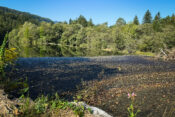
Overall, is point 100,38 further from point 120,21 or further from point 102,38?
point 120,21

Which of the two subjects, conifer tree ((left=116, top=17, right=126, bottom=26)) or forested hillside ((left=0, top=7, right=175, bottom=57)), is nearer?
forested hillside ((left=0, top=7, right=175, bottom=57))

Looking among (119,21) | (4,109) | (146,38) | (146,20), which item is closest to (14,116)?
(4,109)

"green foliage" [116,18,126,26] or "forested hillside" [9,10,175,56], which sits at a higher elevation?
"green foliage" [116,18,126,26]

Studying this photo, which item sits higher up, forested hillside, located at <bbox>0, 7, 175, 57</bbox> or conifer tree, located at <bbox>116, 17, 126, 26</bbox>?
conifer tree, located at <bbox>116, 17, 126, 26</bbox>

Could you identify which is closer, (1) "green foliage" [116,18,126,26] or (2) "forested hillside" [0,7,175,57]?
(2) "forested hillside" [0,7,175,57]

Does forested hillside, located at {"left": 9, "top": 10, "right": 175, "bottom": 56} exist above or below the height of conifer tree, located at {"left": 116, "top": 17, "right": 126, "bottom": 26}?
below

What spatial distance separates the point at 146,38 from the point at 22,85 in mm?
44995

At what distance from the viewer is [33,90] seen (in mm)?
8797

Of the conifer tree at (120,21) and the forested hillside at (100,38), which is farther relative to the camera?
the conifer tree at (120,21)

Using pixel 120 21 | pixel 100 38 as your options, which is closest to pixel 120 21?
pixel 120 21

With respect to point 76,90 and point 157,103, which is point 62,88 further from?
point 157,103

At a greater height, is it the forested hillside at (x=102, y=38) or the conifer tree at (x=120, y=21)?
the conifer tree at (x=120, y=21)

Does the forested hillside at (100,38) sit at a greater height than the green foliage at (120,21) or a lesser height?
lesser

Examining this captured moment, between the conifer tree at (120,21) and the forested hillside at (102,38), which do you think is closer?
the forested hillside at (102,38)
